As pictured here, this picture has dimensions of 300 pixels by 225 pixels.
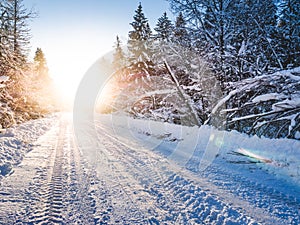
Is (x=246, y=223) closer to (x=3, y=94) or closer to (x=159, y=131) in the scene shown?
(x=159, y=131)

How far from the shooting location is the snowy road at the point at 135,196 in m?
3.17

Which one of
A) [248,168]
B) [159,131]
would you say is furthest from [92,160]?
[159,131]

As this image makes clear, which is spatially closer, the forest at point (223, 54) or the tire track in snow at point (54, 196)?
the tire track in snow at point (54, 196)

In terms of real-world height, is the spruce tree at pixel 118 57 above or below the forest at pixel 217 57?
above

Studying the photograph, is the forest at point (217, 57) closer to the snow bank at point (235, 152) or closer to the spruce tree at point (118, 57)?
the snow bank at point (235, 152)

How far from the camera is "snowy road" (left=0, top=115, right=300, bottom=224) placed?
3.17m

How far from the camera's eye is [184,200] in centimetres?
370

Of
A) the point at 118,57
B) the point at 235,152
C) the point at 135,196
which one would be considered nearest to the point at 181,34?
the point at 235,152

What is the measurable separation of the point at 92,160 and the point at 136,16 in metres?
19.2

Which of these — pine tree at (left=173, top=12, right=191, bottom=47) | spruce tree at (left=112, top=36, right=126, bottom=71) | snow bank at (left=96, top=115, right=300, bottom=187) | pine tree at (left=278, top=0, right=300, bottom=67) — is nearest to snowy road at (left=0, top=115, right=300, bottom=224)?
snow bank at (left=96, top=115, right=300, bottom=187)

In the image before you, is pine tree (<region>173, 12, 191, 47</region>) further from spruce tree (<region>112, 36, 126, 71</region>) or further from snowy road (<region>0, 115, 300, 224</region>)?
spruce tree (<region>112, 36, 126, 71</region>)

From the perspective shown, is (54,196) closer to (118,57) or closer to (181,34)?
(181,34)

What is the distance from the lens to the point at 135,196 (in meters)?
3.92

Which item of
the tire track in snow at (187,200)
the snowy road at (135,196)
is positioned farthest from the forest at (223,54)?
the tire track in snow at (187,200)
